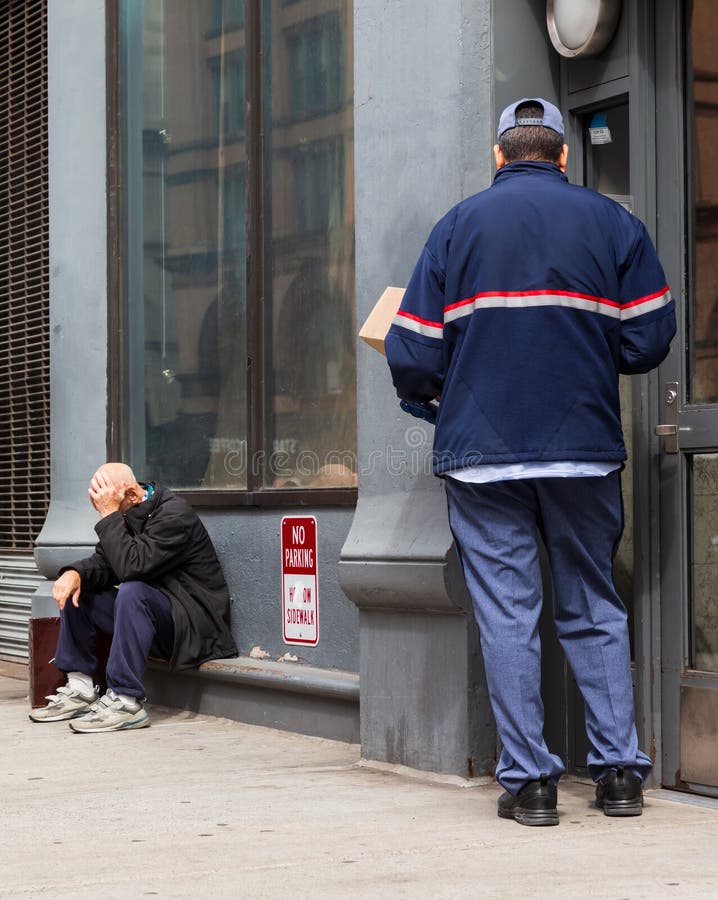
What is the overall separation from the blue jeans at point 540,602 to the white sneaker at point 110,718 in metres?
2.58

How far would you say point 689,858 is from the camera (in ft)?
12.8

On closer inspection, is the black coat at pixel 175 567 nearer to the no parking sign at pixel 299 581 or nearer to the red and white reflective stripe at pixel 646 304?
the no parking sign at pixel 299 581

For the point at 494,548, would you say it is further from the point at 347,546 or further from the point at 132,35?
the point at 132,35

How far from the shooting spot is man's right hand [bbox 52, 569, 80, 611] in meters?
6.87

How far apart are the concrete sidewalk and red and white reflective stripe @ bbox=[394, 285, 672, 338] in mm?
1408

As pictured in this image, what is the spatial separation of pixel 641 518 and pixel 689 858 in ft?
4.30

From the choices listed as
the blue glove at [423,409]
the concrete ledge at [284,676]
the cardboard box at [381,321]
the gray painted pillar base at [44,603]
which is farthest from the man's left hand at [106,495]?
the blue glove at [423,409]

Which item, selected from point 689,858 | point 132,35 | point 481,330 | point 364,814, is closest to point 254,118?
point 132,35

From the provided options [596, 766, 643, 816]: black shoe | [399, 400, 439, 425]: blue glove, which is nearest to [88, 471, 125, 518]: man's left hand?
[399, 400, 439, 425]: blue glove

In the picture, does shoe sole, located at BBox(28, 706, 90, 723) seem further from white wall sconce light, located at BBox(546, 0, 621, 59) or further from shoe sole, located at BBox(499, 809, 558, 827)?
white wall sconce light, located at BBox(546, 0, 621, 59)

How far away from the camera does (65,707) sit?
7.07m

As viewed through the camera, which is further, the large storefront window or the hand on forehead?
the hand on forehead

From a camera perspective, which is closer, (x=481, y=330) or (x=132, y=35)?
(x=481, y=330)

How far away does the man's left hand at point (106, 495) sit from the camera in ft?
22.9
